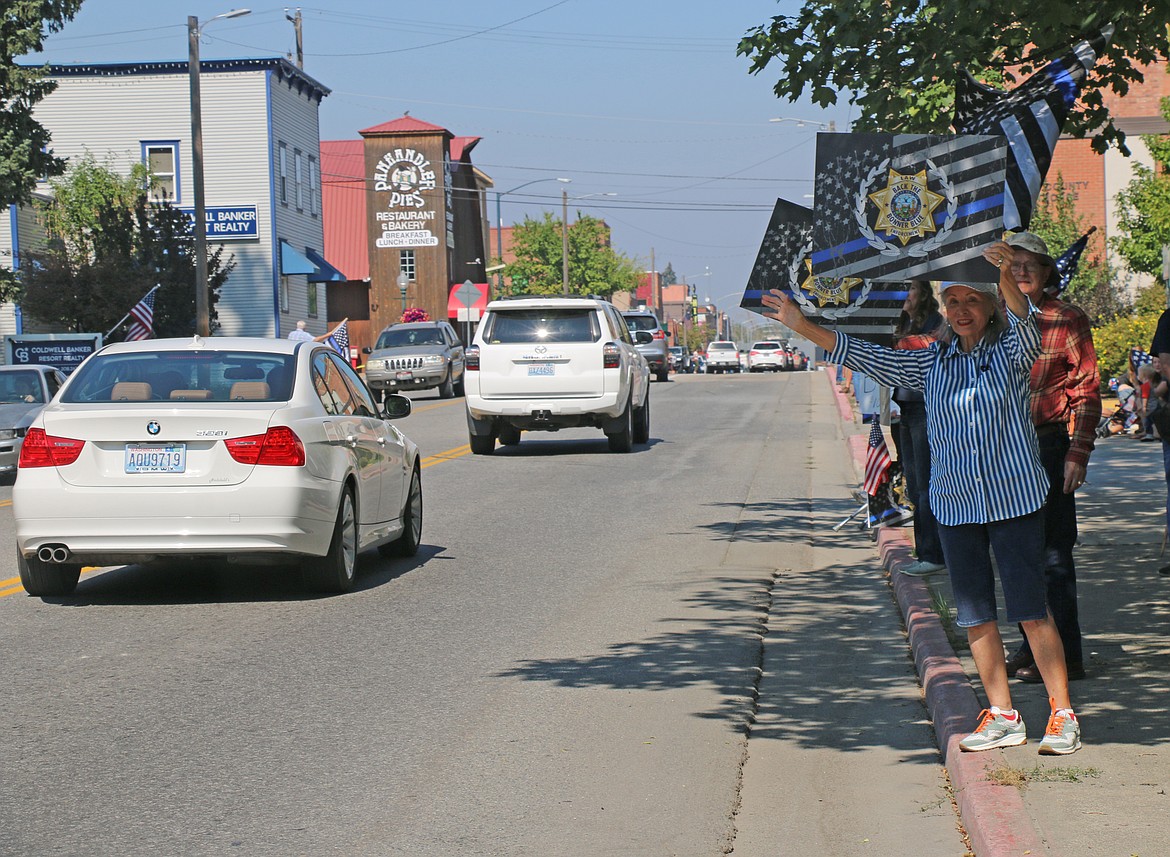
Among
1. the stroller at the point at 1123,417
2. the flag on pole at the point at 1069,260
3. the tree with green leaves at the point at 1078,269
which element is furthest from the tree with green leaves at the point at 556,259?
the flag on pole at the point at 1069,260

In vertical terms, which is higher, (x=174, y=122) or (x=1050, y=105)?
(x=174, y=122)

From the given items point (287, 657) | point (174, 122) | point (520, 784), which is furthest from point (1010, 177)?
point (174, 122)

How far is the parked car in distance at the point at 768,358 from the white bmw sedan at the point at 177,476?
6770cm

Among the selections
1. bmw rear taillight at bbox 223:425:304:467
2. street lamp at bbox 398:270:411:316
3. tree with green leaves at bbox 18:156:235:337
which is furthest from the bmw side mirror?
street lamp at bbox 398:270:411:316

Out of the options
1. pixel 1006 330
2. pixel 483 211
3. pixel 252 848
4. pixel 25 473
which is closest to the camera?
pixel 252 848

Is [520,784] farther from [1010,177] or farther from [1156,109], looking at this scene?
[1156,109]

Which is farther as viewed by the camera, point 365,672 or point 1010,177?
point 365,672

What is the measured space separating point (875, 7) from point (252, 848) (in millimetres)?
5941

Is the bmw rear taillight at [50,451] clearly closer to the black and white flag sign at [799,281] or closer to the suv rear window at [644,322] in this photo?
the black and white flag sign at [799,281]

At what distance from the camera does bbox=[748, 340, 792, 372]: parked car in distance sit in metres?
77.3

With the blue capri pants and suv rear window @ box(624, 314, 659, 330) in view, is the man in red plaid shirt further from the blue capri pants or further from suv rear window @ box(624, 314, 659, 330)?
suv rear window @ box(624, 314, 659, 330)

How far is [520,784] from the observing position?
6.06 m

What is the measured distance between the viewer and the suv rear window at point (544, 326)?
854 inches

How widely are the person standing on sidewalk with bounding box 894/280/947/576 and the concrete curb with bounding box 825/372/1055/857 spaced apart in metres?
0.27
